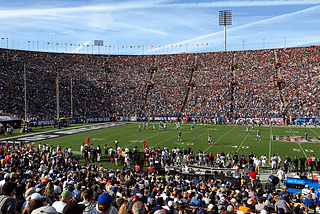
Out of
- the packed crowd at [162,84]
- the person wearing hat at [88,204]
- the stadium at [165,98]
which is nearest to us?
the person wearing hat at [88,204]

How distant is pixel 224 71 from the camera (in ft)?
207

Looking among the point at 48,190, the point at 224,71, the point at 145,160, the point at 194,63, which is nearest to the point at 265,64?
the point at 224,71

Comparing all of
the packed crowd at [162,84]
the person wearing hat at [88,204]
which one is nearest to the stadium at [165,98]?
the packed crowd at [162,84]

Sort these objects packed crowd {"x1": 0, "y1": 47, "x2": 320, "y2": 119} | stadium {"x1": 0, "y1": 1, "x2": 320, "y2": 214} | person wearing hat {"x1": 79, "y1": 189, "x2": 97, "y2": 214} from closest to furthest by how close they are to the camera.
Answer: person wearing hat {"x1": 79, "y1": 189, "x2": 97, "y2": 214} < stadium {"x1": 0, "y1": 1, "x2": 320, "y2": 214} < packed crowd {"x1": 0, "y1": 47, "x2": 320, "y2": 119}

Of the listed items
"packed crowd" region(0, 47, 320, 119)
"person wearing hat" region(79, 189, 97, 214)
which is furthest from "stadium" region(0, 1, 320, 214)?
"person wearing hat" region(79, 189, 97, 214)

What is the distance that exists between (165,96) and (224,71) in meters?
15.6

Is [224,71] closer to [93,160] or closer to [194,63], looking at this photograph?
[194,63]

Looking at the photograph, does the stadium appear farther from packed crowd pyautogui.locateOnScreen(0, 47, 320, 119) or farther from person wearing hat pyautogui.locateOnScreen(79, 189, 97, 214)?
person wearing hat pyautogui.locateOnScreen(79, 189, 97, 214)

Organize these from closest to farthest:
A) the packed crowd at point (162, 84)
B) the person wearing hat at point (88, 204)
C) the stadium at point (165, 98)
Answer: the person wearing hat at point (88, 204) → the stadium at point (165, 98) → the packed crowd at point (162, 84)

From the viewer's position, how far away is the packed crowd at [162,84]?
50.7 m

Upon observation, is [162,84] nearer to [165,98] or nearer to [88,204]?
[165,98]

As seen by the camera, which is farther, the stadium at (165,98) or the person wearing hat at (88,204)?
the stadium at (165,98)

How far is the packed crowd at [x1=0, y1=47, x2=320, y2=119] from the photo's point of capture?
166ft

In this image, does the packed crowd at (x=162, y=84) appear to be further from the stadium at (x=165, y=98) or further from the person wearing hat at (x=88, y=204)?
the person wearing hat at (x=88, y=204)
